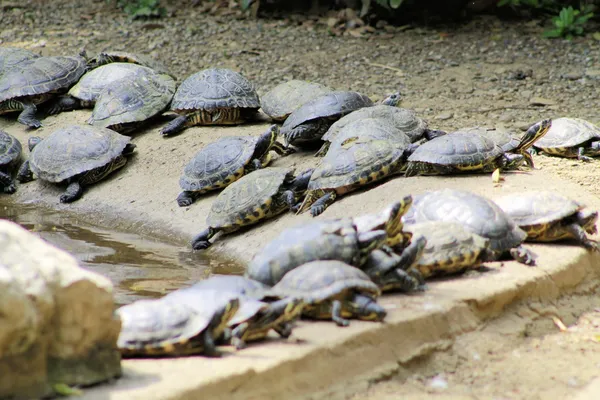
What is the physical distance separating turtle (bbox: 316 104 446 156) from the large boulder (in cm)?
465

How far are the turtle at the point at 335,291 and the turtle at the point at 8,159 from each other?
228 inches

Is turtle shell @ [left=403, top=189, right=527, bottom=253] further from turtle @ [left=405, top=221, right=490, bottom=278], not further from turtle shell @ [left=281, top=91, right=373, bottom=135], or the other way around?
A: turtle shell @ [left=281, top=91, right=373, bottom=135]

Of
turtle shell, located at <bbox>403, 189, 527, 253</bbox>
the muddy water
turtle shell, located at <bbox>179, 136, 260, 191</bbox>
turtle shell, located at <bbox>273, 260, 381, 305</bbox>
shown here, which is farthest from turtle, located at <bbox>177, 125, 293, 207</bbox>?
turtle shell, located at <bbox>273, 260, 381, 305</bbox>

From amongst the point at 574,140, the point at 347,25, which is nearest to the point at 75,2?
the point at 347,25

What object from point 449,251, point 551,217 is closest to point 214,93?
point 551,217

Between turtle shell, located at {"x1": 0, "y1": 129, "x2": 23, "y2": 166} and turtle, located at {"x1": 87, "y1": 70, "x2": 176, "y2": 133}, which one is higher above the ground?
turtle, located at {"x1": 87, "y1": 70, "x2": 176, "y2": 133}

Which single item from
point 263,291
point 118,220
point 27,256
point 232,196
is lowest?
point 118,220

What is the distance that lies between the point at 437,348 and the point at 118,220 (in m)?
4.58

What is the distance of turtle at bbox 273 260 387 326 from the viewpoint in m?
4.21

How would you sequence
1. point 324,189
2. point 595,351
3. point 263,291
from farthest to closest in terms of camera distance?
1. point 324,189
2. point 595,351
3. point 263,291

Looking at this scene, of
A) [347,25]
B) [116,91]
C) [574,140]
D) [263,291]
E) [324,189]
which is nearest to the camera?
[263,291]

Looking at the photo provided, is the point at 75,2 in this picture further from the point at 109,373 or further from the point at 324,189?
the point at 109,373

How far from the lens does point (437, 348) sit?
14.6 feet

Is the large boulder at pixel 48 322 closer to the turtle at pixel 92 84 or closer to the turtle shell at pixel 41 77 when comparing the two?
the turtle at pixel 92 84
